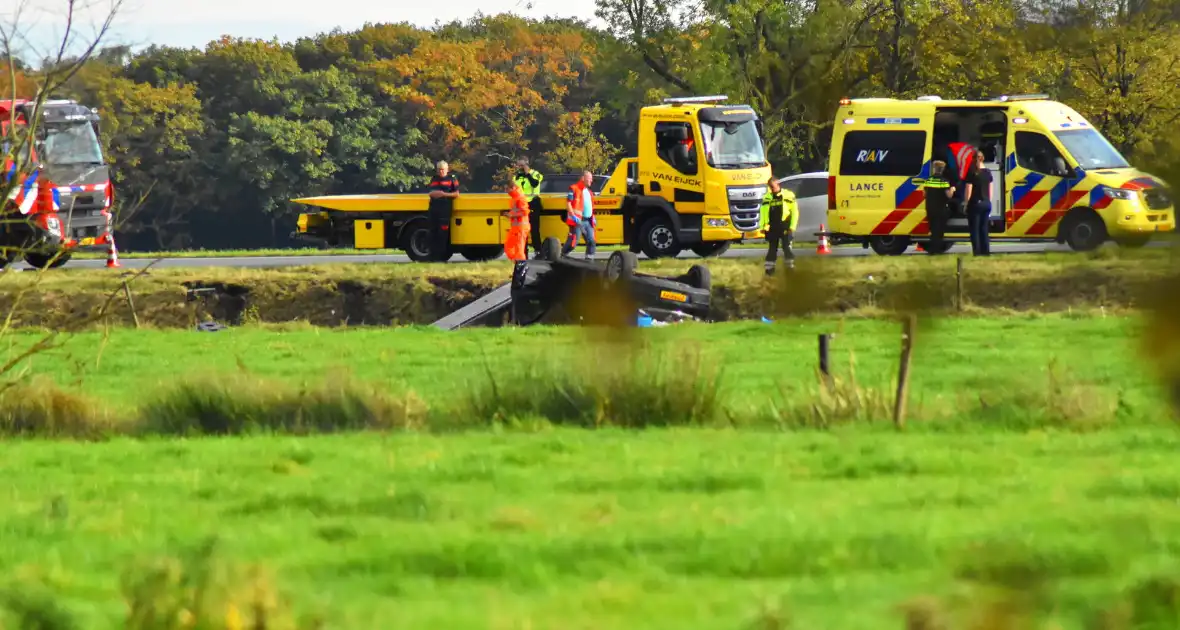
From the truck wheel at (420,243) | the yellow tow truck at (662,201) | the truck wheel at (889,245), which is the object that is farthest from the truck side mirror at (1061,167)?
the truck wheel at (420,243)

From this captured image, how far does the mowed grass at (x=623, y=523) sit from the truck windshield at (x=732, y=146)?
1871 cm

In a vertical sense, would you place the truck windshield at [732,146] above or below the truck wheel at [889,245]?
above

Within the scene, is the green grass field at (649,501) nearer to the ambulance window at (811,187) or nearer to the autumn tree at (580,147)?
the ambulance window at (811,187)

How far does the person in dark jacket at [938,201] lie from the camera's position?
27047 mm

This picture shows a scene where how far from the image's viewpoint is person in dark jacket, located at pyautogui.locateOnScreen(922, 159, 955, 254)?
2705 centimetres

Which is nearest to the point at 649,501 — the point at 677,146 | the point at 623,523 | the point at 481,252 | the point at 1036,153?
the point at 623,523

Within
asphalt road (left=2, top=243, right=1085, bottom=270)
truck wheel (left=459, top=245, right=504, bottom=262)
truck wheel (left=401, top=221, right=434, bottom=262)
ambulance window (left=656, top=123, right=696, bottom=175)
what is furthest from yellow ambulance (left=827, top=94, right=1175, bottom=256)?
truck wheel (left=401, top=221, right=434, bottom=262)

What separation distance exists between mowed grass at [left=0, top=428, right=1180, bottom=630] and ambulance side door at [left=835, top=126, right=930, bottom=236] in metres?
18.4

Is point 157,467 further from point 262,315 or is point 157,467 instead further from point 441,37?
point 441,37

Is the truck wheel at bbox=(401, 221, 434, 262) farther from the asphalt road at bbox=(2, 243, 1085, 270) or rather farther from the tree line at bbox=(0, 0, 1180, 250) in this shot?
the tree line at bbox=(0, 0, 1180, 250)

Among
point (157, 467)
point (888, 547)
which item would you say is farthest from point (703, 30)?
point (888, 547)

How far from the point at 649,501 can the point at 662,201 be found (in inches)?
851

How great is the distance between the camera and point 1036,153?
2745 cm

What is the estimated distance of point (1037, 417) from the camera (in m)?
11.3
